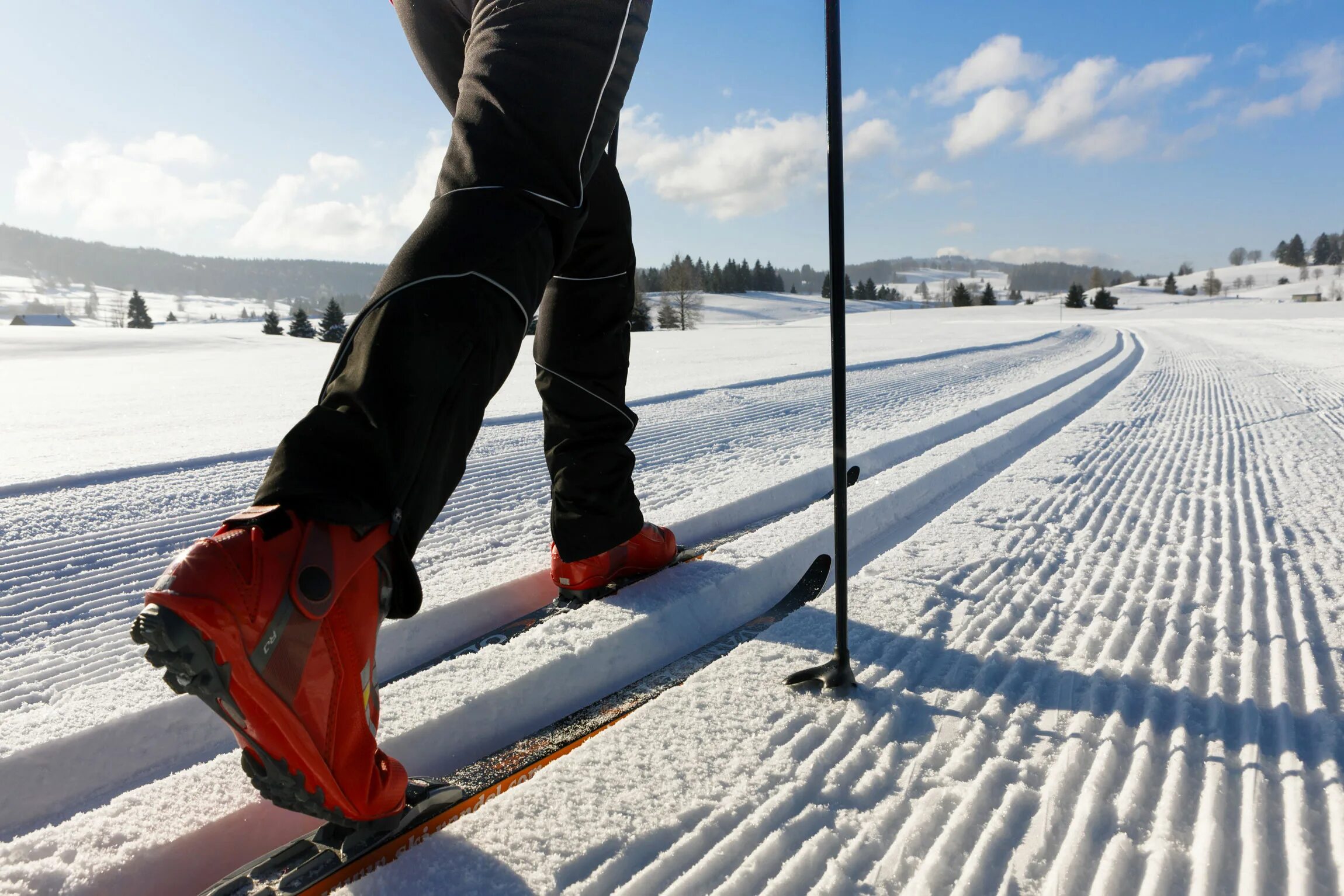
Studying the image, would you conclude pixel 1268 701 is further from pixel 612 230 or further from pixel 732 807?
pixel 612 230

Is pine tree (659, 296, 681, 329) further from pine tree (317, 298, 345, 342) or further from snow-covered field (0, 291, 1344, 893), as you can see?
snow-covered field (0, 291, 1344, 893)

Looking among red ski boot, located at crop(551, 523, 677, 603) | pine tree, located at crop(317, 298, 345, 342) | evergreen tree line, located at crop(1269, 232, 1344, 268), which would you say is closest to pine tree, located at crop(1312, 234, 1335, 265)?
evergreen tree line, located at crop(1269, 232, 1344, 268)

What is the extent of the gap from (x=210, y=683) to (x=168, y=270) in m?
136

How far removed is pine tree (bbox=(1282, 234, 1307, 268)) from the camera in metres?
92.0

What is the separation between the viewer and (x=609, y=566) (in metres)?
1.40

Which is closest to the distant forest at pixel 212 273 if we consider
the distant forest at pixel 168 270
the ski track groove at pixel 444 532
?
the distant forest at pixel 168 270

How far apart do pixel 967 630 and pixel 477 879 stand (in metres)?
0.86

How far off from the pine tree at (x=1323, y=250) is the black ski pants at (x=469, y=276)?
11757 cm

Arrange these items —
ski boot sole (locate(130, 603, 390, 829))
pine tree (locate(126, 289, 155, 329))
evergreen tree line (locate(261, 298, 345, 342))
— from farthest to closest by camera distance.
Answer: pine tree (locate(126, 289, 155, 329))
evergreen tree line (locate(261, 298, 345, 342))
ski boot sole (locate(130, 603, 390, 829))

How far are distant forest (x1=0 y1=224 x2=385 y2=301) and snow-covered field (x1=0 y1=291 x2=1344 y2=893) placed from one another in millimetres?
107095

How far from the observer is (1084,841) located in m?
0.74

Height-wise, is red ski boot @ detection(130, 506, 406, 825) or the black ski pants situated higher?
the black ski pants

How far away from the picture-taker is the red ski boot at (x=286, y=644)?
23.4 inches

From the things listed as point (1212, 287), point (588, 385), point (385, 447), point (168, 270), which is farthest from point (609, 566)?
point (168, 270)
